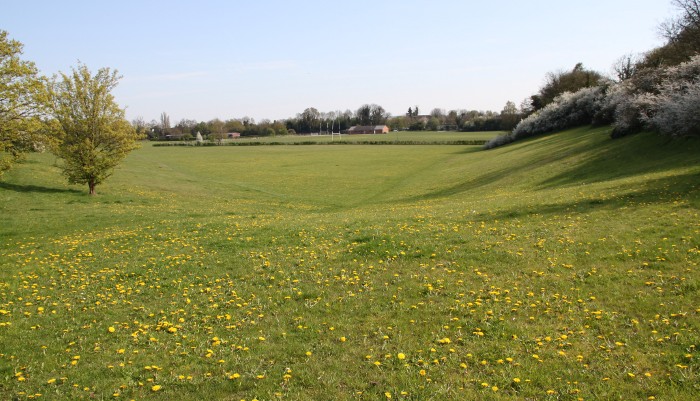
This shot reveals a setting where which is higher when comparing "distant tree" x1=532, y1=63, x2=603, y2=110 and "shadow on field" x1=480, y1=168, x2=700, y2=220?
"distant tree" x1=532, y1=63, x2=603, y2=110

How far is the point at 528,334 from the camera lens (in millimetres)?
8312

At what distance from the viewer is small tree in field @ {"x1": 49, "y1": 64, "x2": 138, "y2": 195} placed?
36.0 m

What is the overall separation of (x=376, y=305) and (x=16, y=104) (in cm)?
2717

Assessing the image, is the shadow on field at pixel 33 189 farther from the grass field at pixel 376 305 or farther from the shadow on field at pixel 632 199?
the shadow on field at pixel 632 199

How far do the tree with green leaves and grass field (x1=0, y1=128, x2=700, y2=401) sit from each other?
29.3 feet

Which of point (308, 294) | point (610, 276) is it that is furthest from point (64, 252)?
point (610, 276)

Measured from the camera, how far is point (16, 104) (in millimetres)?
26703

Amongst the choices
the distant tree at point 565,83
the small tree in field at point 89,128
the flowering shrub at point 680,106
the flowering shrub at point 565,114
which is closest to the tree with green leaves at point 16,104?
the small tree in field at point 89,128

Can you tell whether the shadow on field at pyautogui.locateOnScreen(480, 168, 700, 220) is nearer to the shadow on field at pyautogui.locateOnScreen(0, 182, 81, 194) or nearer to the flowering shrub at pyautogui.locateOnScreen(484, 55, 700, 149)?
the flowering shrub at pyautogui.locateOnScreen(484, 55, 700, 149)

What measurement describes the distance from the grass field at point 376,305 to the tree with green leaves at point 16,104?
895 cm

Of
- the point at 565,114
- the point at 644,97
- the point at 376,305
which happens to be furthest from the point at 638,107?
the point at 565,114

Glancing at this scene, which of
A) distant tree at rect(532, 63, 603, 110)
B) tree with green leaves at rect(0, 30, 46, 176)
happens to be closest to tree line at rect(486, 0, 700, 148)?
distant tree at rect(532, 63, 603, 110)

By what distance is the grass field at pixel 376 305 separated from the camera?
709 cm

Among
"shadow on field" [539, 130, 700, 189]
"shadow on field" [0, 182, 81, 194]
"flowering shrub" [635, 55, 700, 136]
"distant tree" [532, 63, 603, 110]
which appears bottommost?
"shadow on field" [0, 182, 81, 194]
